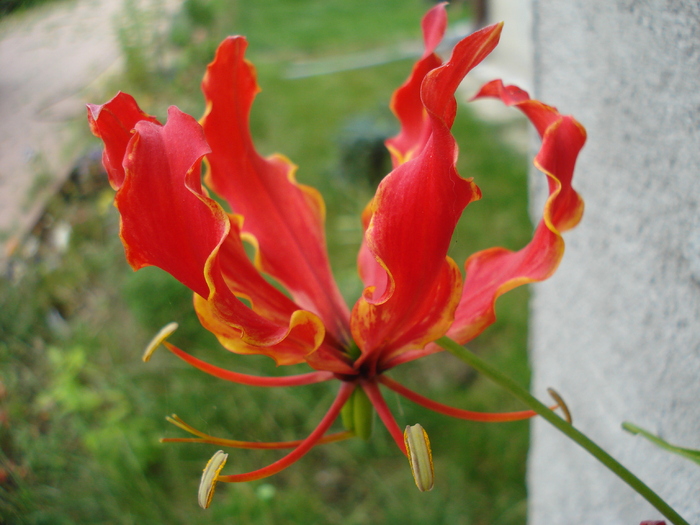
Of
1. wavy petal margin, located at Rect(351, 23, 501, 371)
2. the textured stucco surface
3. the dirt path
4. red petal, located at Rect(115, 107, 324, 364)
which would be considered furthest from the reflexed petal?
the dirt path

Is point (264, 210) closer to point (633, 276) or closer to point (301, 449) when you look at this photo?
point (301, 449)

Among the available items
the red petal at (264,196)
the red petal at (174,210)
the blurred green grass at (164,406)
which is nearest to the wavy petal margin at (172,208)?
the red petal at (174,210)

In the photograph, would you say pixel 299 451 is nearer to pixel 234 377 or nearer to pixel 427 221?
pixel 234 377

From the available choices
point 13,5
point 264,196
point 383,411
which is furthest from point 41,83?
point 383,411

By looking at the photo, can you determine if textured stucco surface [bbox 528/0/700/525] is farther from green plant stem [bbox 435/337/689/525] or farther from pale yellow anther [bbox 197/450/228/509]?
pale yellow anther [bbox 197/450/228/509]

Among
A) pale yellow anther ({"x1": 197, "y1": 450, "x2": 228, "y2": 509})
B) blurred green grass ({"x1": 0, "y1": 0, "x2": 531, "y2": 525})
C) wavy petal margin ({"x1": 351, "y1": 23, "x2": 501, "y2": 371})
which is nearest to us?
wavy petal margin ({"x1": 351, "y1": 23, "x2": 501, "y2": 371})

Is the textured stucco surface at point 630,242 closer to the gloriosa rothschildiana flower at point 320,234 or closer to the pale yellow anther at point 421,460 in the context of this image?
the gloriosa rothschildiana flower at point 320,234
